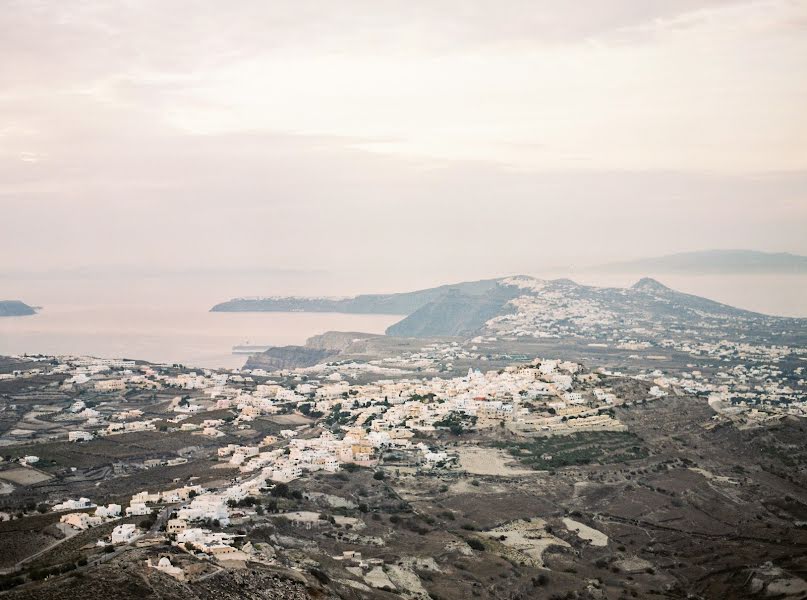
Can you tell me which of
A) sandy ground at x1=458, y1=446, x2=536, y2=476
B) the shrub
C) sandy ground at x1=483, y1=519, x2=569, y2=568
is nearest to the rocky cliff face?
sandy ground at x1=458, y1=446, x2=536, y2=476

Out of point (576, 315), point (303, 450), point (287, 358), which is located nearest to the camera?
point (303, 450)

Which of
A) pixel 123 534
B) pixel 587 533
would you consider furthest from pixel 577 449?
pixel 123 534

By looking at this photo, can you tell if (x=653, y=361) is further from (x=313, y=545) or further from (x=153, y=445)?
(x=313, y=545)

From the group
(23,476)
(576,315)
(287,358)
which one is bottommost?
(23,476)

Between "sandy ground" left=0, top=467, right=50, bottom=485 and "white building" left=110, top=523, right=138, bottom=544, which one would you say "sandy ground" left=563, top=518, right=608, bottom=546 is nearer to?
"white building" left=110, top=523, right=138, bottom=544

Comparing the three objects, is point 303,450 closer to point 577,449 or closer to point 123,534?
point 577,449

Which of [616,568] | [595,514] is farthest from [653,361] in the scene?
[616,568]

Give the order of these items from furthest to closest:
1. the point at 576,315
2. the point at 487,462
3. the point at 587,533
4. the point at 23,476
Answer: the point at 576,315, the point at 487,462, the point at 23,476, the point at 587,533
